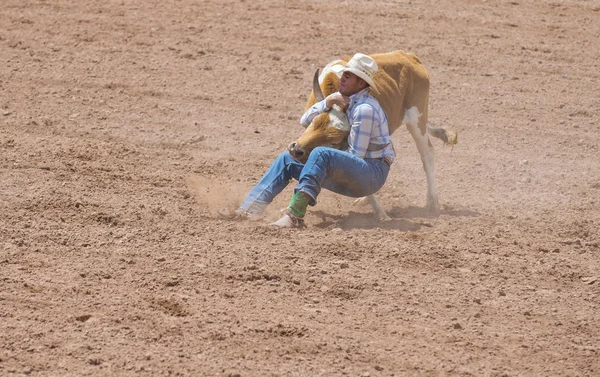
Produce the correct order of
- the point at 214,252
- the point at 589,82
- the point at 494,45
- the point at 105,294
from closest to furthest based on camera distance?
1. the point at 105,294
2. the point at 214,252
3. the point at 589,82
4. the point at 494,45

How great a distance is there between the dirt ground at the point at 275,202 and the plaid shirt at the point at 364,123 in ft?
2.18

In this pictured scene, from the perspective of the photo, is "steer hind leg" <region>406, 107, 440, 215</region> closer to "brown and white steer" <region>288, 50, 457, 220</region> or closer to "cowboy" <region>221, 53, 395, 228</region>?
"brown and white steer" <region>288, 50, 457, 220</region>

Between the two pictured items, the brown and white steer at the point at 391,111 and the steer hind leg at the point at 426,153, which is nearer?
the brown and white steer at the point at 391,111

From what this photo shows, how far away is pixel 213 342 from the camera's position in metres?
5.92

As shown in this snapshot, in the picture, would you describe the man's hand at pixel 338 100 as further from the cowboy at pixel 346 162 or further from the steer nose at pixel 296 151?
the steer nose at pixel 296 151

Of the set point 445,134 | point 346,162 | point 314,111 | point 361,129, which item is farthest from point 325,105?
point 445,134

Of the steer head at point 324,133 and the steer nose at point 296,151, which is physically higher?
the steer head at point 324,133

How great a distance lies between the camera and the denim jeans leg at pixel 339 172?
7.88 metres

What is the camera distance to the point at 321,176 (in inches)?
311

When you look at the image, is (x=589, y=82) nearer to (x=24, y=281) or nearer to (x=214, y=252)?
→ (x=214, y=252)

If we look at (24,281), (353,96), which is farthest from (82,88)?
(24,281)

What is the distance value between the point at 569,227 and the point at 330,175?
2148 millimetres

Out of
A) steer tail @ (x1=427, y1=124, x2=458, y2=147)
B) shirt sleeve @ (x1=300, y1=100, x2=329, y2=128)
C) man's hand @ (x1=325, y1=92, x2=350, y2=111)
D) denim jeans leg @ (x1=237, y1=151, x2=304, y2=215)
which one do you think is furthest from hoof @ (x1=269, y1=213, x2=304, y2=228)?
steer tail @ (x1=427, y1=124, x2=458, y2=147)

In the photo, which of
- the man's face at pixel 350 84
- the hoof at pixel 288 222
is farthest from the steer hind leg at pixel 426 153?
the hoof at pixel 288 222
